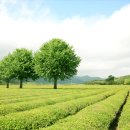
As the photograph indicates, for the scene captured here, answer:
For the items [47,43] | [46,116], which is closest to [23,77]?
[47,43]

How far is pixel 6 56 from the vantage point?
441 ft

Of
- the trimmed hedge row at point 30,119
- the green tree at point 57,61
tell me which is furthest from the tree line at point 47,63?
the trimmed hedge row at point 30,119

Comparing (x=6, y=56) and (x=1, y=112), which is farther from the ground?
(x=6, y=56)

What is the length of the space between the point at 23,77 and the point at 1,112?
8715 cm

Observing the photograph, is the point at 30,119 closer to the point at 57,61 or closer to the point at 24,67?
the point at 57,61

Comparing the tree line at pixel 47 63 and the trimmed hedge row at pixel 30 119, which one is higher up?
the tree line at pixel 47 63

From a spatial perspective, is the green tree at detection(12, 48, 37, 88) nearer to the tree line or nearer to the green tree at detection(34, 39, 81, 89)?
the tree line

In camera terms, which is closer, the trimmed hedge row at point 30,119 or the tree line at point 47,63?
the trimmed hedge row at point 30,119

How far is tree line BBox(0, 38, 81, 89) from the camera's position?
10212 centimetres

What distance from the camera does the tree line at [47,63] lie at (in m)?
102

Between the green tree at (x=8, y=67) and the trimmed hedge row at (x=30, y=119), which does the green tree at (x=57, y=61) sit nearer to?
the green tree at (x=8, y=67)

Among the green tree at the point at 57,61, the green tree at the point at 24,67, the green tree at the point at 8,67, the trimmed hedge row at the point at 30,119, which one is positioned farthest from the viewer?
the green tree at the point at 8,67

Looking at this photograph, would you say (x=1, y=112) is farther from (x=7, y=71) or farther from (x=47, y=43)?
(x=7, y=71)

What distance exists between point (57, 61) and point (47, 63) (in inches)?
127
